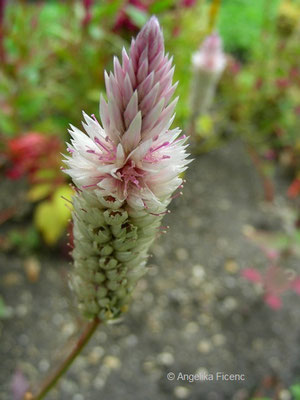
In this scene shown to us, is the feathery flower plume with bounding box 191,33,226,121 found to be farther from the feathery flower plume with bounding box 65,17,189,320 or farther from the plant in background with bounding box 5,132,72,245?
the feathery flower plume with bounding box 65,17,189,320

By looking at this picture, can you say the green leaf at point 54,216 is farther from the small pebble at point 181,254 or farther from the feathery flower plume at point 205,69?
the feathery flower plume at point 205,69

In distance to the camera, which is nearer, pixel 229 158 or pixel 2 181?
pixel 2 181

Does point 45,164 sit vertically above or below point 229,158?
above

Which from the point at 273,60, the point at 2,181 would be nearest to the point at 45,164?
the point at 2,181

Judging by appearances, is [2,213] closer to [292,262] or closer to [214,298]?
[214,298]

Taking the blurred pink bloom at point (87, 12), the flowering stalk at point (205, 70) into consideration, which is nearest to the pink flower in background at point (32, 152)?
the blurred pink bloom at point (87, 12)

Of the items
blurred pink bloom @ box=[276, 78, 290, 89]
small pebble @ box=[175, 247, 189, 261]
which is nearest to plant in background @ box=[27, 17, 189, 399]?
small pebble @ box=[175, 247, 189, 261]

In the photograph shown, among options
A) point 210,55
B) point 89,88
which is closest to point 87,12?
point 89,88
